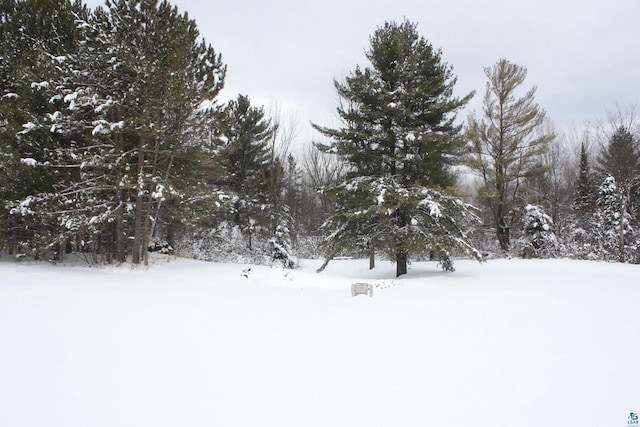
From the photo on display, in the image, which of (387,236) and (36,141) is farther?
(387,236)

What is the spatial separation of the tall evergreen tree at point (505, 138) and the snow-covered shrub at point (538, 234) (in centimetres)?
105

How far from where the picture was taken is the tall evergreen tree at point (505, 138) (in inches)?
682

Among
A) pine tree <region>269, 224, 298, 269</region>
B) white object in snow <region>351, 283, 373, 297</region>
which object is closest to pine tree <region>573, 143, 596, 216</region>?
pine tree <region>269, 224, 298, 269</region>

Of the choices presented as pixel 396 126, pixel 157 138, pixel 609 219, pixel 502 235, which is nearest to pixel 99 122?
pixel 157 138

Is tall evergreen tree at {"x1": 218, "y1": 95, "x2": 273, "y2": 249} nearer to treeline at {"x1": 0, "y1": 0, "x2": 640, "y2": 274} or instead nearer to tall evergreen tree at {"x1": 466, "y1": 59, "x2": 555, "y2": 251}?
treeline at {"x1": 0, "y1": 0, "x2": 640, "y2": 274}

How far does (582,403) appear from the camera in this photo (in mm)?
2396

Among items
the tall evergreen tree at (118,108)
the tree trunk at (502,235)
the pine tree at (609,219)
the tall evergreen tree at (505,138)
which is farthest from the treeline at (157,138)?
the tall evergreen tree at (505,138)

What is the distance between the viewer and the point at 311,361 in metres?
3.13

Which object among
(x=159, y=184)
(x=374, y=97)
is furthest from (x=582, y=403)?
(x=374, y=97)

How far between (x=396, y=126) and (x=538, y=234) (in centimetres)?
Result: 1099

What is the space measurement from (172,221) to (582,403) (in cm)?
1233

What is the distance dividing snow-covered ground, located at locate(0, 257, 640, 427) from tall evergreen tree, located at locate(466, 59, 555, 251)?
13.2 meters

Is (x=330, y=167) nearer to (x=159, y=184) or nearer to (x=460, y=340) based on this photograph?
(x=159, y=184)

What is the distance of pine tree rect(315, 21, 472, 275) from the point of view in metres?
10.8
